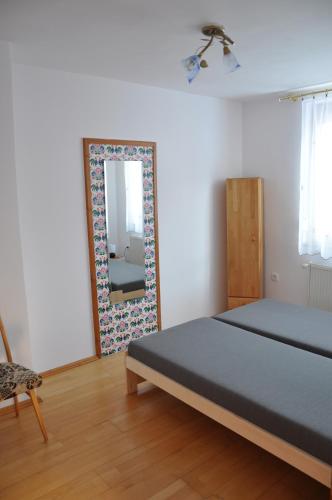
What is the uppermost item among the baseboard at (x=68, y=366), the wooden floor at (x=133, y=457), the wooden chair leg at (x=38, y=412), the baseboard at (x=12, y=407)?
the wooden chair leg at (x=38, y=412)

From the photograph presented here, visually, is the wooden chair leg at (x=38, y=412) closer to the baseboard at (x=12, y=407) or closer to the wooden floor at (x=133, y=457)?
the wooden floor at (x=133, y=457)

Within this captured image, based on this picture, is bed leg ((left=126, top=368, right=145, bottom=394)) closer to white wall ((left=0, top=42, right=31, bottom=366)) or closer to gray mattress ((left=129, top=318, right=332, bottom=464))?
gray mattress ((left=129, top=318, right=332, bottom=464))

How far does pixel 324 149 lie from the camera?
3.80 meters

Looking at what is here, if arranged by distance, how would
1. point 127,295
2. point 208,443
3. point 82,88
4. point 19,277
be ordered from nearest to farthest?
point 208,443, point 19,277, point 82,88, point 127,295

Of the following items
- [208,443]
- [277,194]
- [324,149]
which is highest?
[324,149]

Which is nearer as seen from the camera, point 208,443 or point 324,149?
point 208,443

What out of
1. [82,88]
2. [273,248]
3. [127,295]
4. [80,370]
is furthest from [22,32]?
[273,248]

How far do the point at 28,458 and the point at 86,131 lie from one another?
2410 millimetres

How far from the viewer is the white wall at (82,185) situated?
309cm

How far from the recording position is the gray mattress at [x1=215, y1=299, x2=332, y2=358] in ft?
9.05

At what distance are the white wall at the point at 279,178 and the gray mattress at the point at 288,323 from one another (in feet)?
2.64

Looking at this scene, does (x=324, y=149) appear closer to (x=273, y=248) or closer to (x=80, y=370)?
(x=273, y=248)

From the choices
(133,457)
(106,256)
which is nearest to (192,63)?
(106,256)

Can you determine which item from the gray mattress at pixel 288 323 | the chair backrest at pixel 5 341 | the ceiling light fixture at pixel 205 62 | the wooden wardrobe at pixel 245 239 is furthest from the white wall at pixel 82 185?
the ceiling light fixture at pixel 205 62
